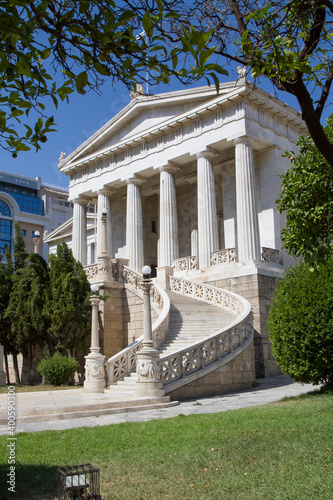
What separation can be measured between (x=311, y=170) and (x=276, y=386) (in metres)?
10.5

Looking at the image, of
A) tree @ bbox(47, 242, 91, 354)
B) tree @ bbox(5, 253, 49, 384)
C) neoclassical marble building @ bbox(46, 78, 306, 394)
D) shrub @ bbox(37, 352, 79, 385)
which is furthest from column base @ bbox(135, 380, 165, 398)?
neoclassical marble building @ bbox(46, 78, 306, 394)

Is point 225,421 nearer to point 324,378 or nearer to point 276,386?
point 324,378

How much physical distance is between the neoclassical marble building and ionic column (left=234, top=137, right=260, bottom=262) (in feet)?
0.18

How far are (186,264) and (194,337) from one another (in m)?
10.3

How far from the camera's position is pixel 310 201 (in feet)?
32.2

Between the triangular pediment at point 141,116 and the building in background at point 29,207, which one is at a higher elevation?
the building in background at point 29,207

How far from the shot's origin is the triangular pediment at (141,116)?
29984 millimetres

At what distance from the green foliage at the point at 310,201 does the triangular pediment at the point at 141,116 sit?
A: 60.9ft

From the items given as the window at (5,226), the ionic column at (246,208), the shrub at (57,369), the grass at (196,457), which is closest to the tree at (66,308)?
the shrub at (57,369)

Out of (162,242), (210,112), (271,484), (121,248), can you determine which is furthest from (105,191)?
(271,484)

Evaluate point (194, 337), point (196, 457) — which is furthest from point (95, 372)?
point (196, 457)

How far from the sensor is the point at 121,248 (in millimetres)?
37844

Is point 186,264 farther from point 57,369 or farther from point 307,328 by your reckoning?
point 307,328

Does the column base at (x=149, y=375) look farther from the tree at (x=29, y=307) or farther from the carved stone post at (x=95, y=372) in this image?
the tree at (x=29, y=307)
